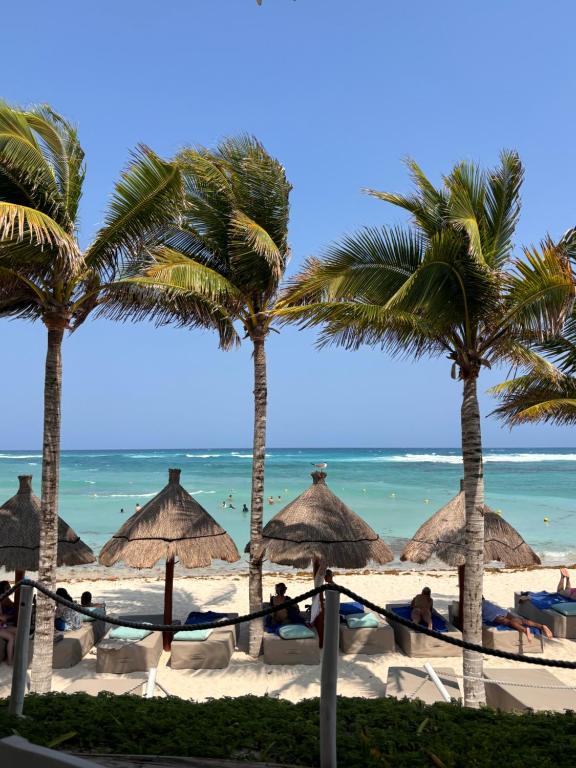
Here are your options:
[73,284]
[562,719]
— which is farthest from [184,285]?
[562,719]

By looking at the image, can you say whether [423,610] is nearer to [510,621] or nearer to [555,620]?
[510,621]

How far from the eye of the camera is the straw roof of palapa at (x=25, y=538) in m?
9.23

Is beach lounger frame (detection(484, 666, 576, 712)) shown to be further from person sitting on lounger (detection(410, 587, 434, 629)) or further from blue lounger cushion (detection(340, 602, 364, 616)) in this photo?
blue lounger cushion (detection(340, 602, 364, 616))

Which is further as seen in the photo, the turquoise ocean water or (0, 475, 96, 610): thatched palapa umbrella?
the turquoise ocean water

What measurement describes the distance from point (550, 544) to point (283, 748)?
24.8m

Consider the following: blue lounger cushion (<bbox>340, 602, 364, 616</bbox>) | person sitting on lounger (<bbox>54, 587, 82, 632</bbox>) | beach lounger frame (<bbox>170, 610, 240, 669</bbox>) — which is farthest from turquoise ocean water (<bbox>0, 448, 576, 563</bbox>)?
beach lounger frame (<bbox>170, 610, 240, 669</bbox>)

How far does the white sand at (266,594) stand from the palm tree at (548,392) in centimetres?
423

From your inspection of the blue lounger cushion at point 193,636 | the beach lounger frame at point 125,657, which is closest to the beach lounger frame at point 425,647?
the blue lounger cushion at point 193,636

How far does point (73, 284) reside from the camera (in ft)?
24.2

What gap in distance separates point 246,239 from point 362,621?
20.7ft

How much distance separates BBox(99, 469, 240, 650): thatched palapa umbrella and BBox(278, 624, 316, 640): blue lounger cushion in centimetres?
139

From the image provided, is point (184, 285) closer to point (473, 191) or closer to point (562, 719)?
point (473, 191)

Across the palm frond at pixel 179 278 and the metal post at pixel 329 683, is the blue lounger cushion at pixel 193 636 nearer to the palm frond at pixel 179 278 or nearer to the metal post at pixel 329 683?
the palm frond at pixel 179 278

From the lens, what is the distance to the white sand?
25.5 feet
